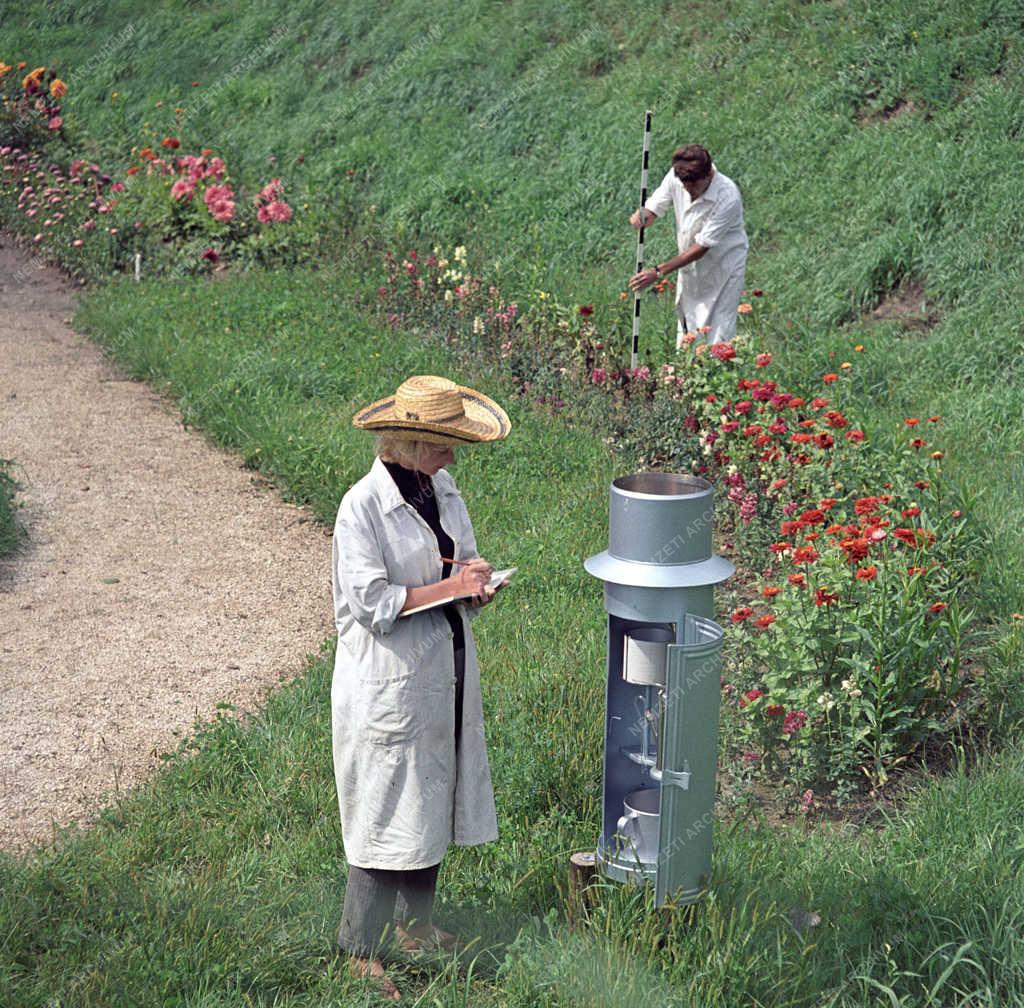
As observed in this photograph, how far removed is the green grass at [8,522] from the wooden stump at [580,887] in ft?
15.5

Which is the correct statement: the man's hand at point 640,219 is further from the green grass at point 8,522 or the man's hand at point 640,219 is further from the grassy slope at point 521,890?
Answer: the green grass at point 8,522

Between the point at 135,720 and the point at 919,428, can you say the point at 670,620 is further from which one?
the point at 919,428

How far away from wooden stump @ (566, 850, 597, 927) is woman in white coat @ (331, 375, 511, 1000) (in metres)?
0.27

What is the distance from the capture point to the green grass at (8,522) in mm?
7713

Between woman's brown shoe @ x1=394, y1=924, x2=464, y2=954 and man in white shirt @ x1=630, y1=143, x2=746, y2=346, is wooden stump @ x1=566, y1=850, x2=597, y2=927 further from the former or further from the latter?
man in white shirt @ x1=630, y1=143, x2=746, y2=346

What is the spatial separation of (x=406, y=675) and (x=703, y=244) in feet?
16.6

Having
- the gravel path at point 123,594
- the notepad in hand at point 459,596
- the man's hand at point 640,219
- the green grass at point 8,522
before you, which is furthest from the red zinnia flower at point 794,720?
the green grass at point 8,522

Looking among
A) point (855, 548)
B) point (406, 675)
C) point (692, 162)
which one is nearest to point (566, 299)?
point (692, 162)

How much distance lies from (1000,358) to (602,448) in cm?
289

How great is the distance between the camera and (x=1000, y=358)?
9195 mm

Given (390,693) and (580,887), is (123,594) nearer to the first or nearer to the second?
(390,693)

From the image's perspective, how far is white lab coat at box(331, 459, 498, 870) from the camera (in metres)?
3.81

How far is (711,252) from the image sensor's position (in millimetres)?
8375

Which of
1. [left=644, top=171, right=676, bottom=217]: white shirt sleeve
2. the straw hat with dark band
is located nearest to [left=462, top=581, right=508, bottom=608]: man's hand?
the straw hat with dark band
